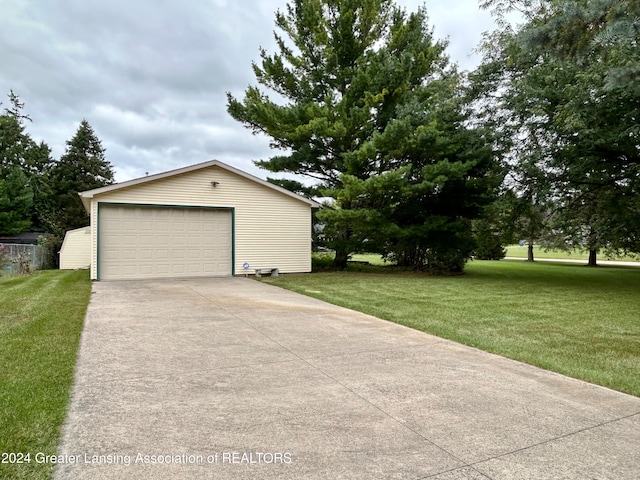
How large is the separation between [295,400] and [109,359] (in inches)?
84.9

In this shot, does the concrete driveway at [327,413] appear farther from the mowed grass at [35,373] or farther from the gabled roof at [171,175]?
the gabled roof at [171,175]

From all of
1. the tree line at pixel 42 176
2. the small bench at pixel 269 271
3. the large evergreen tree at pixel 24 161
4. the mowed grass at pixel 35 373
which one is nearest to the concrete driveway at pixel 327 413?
the mowed grass at pixel 35 373

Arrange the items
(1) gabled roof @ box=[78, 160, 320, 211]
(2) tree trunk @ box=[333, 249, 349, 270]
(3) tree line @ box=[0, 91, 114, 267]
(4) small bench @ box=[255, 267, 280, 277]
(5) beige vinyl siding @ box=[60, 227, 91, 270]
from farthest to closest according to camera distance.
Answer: (3) tree line @ box=[0, 91, 114, 267]
(5) beige vinyl siding @ box=[60, 227, 91, 270]
(2) tree trunk @ box=[333, 249, 349, 270]
(4) small bench @ box=[255, 267, 280, 277]
(1) gabled roof @ box=[78, 160, 320, 211]

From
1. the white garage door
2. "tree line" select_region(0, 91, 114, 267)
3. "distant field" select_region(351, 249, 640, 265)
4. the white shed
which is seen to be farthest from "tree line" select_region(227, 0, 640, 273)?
"tree line" select_region(0, 91, 114, 267)

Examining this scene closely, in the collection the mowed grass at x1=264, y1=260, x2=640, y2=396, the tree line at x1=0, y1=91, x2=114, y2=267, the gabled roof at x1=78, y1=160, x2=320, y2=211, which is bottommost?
the mowed grass at x1=264, y1=260, x2=640, y2=396

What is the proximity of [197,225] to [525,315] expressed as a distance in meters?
9.46

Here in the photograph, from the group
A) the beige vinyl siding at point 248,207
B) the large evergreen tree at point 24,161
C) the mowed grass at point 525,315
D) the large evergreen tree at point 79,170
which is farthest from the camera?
the large evergreen tree at point 79,170

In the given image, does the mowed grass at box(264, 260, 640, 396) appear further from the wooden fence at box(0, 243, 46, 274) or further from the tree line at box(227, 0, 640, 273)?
the wooden fence at box(0, 243, 46, 274)

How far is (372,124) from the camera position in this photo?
14.3 metres

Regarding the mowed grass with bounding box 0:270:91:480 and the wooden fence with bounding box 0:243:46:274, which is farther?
the wooden fence with bounding box 0:243:46:274

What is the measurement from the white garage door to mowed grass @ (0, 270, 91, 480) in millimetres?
4000

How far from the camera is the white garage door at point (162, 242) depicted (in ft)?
37.7

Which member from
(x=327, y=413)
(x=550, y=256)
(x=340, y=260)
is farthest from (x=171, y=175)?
(x=550, y=256)

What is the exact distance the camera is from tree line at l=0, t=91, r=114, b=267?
2878 cm
